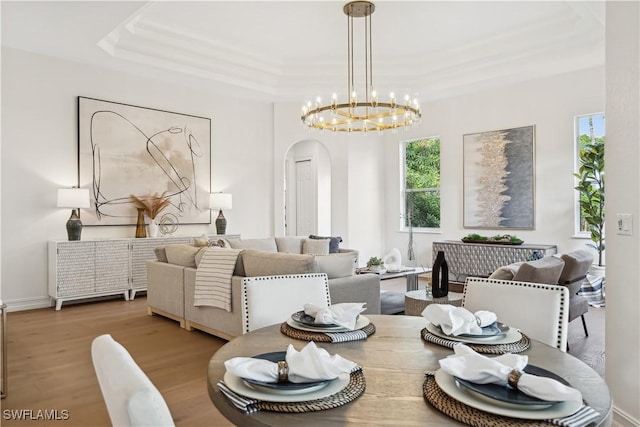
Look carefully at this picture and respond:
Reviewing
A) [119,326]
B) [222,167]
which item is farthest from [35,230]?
[222,167]

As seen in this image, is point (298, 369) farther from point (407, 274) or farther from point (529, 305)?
point (407, 274)

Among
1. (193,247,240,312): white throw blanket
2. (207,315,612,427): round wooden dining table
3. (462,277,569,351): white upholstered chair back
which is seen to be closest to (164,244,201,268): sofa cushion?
(193,247,240,312): white throw blanket

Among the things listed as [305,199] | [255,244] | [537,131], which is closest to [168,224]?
[255,244]

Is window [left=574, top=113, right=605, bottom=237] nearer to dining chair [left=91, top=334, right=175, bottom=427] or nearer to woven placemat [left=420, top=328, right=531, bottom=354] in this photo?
woven placemat [left=420, top=328, right=531, bottom=354]

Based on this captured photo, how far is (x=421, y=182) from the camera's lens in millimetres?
7711

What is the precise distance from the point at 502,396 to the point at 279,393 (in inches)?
19.6

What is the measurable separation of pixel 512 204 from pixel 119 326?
17.5 ft

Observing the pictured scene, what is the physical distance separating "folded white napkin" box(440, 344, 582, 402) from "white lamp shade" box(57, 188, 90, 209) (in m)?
5.04

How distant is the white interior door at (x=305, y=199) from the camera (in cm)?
923

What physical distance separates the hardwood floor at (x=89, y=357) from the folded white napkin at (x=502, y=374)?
66.0 inches

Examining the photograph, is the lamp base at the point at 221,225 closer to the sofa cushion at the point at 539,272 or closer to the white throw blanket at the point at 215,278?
the white throw blanket at the point at 215,278

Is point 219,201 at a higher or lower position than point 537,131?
lower

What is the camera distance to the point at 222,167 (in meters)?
6.99

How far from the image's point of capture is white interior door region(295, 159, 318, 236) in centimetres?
923
